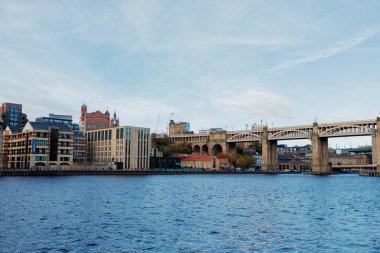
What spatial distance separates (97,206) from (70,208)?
3896 mm

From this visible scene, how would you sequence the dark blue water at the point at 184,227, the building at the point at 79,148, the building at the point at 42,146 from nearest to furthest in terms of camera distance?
the dark blue water at the point at 184,227 → the building at the point at 42,146 → the building at the point at 79,148

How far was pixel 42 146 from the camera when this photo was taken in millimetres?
155500

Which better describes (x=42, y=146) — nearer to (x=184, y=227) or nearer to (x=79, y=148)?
(x=79, y=148)

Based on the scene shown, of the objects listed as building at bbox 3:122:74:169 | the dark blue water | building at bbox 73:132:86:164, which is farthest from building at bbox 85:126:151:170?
the dark blue water

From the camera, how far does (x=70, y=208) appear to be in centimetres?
5200

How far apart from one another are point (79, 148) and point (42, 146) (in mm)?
37183

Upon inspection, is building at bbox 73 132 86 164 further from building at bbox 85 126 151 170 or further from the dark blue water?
the dark blue water

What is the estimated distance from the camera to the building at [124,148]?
18038 centimetres

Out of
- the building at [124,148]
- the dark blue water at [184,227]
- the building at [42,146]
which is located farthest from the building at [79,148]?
the dark blue water at [184,227]

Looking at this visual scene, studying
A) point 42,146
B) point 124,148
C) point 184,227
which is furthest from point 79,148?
point 184,227

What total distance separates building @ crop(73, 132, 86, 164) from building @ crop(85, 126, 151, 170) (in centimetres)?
728

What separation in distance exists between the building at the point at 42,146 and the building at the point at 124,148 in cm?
2264

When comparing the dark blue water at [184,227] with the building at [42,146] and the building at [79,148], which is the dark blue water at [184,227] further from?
the building at [79,148]

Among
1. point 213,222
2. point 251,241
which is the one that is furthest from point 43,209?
point 251,241
